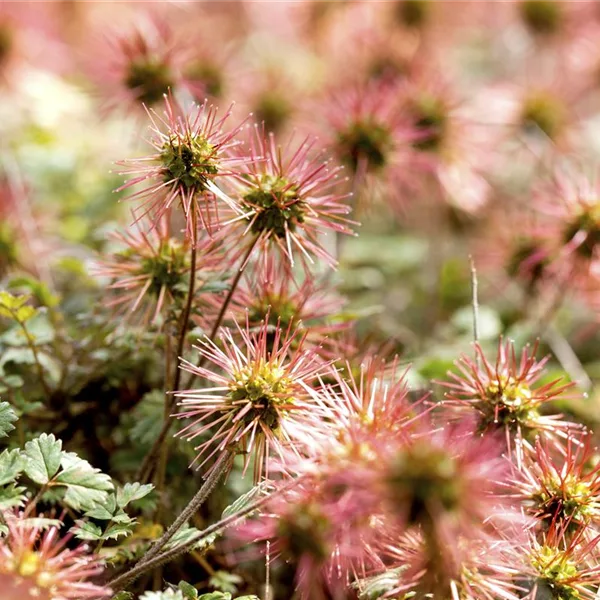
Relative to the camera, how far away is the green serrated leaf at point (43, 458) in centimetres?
89

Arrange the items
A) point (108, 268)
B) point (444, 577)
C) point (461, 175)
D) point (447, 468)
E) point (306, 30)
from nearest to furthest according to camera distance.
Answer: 1. point (447, 468)
2. point (444, 577)
3. point (108, 268)
4. point (461, 175)
5. point (306, 30)

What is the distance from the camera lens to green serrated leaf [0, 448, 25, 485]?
861 millimetres

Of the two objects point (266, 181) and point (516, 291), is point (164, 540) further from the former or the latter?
point (516, 291)

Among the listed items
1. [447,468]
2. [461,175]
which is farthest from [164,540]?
[461,175]

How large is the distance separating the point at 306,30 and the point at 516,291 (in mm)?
1097

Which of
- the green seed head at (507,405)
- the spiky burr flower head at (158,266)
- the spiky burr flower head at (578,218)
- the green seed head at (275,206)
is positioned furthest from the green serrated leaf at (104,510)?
the spiky burr flower head at (578,218)

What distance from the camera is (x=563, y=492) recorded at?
94 centimetres

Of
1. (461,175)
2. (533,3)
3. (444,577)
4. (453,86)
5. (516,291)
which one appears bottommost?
(444,577)

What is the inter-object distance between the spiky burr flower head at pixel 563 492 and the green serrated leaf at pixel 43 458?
0.57 m

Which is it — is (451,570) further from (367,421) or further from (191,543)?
(191,543)

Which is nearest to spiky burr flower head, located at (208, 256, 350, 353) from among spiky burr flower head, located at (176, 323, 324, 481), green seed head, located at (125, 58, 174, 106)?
spiky burr flower head, located at (176, 323, 324, 481)

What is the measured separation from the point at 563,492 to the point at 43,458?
2.13 feet

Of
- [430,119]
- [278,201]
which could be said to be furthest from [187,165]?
[430,119]

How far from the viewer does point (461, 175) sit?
5.92ft
